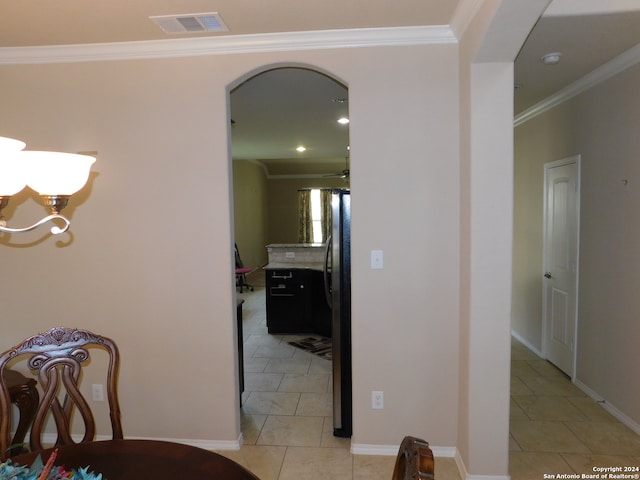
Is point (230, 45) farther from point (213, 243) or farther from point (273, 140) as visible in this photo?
point (273, 140)

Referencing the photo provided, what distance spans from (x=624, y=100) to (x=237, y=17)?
2767mm

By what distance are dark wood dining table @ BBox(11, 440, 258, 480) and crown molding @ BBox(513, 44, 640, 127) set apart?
3431 mm

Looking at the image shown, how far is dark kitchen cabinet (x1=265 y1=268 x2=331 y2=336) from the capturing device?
17.4 feet

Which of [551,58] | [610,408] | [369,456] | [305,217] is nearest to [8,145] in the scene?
[369,456]

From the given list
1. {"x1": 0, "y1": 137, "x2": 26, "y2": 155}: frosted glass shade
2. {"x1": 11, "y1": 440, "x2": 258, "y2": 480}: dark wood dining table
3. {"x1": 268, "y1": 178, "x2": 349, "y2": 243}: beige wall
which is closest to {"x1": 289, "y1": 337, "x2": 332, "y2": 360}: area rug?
{"x1": 11, "y1": 440, "x2": 258, "y2": 480}: dark wood dining table

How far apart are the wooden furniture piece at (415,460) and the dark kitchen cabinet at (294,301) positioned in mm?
4218

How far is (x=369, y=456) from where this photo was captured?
2666mm

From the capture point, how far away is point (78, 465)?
4.56 ft

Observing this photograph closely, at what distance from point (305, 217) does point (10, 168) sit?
10620mm

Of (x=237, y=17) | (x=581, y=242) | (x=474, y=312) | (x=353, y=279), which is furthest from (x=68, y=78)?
(x=581, y=242)

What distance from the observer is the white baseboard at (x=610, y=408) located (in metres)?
2.94

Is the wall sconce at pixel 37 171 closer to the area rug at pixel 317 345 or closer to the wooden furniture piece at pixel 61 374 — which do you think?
the wooden furniture piece at pixel 61 374

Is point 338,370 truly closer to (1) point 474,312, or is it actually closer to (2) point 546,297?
(1) point 474,312

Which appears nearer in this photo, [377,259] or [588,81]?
[377,259]
